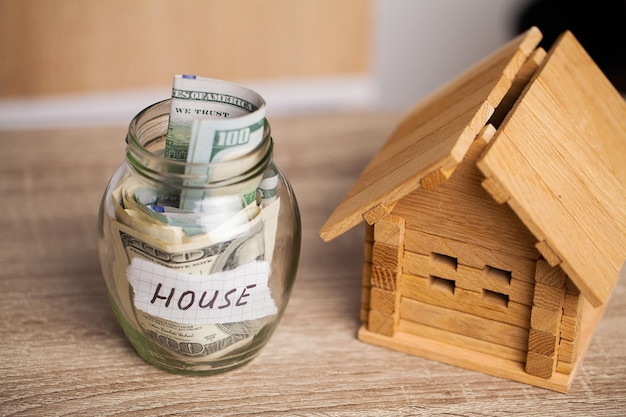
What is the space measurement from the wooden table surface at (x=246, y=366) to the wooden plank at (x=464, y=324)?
0.04m

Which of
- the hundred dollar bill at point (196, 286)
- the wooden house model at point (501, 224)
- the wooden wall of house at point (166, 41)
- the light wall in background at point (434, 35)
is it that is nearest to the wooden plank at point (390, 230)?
the wooden house model at point (501, 224)

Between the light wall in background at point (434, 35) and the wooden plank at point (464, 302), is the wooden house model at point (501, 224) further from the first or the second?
A: the light wall in background at point (434, 35)

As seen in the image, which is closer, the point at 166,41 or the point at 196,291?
the point at 196,291

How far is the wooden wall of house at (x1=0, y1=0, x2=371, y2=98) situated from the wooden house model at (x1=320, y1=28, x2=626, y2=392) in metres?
1.41

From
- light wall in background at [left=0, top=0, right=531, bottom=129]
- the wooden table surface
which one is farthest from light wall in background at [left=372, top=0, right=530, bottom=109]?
the wooden table surface

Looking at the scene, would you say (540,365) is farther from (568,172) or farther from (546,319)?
(568,172)

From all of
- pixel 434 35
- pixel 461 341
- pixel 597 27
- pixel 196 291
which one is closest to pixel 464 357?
pixel 461 341

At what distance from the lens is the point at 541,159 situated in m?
→ 0.79

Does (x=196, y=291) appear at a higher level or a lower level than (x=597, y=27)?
lower

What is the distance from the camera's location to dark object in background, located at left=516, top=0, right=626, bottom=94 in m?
2.03

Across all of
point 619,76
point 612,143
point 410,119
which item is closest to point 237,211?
point 410,119

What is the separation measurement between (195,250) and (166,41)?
1.58 m

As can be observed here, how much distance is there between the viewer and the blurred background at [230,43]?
6.90 feet

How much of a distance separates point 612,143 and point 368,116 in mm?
518
